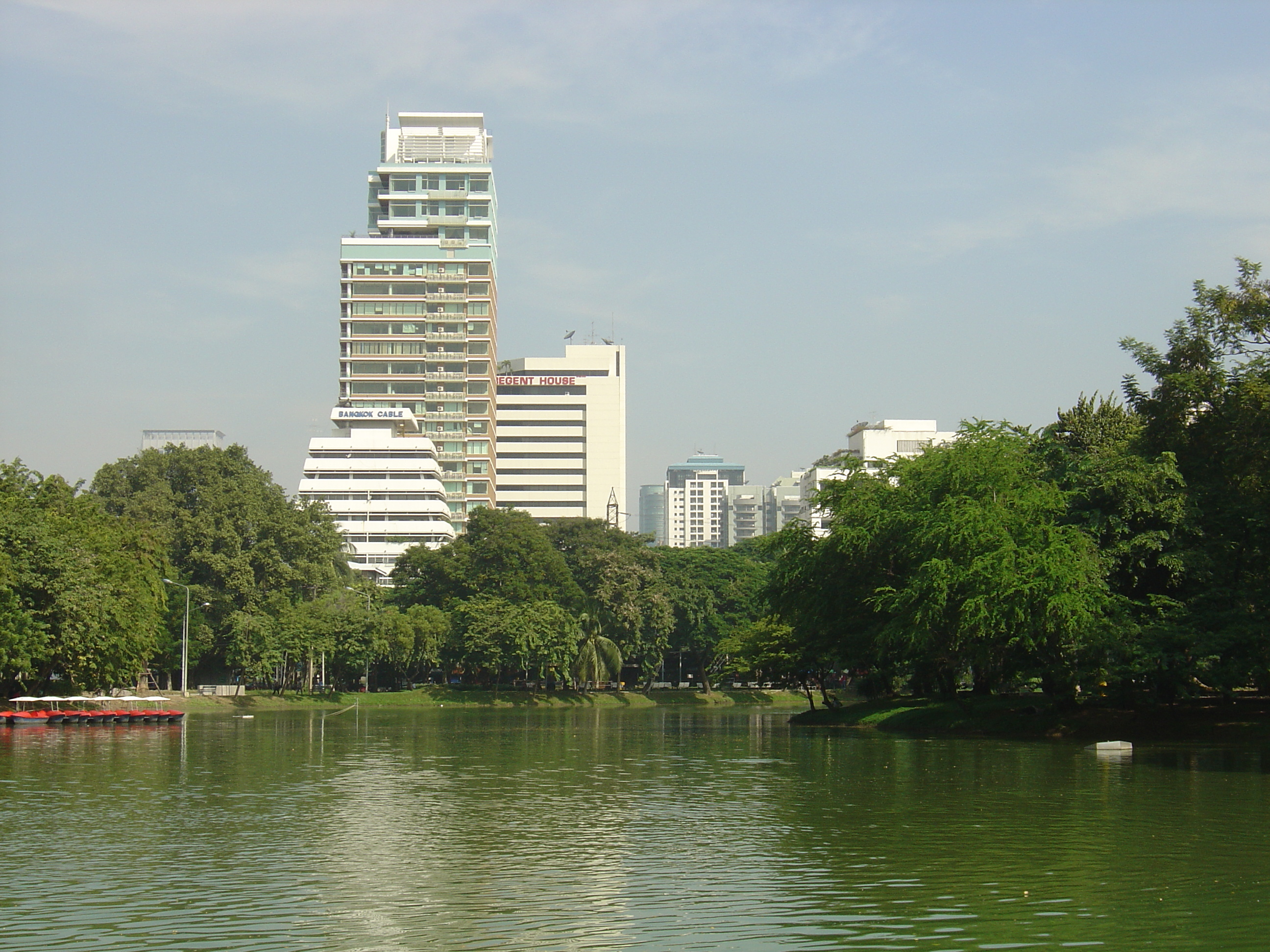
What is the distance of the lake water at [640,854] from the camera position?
42.4 ft

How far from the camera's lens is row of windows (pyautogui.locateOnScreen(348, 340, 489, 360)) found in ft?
509

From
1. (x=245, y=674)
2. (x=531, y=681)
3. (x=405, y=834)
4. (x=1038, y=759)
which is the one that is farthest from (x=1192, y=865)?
(x=531, y=681)

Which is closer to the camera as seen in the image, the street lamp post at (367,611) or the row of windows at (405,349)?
the street lamp post at (367,611)

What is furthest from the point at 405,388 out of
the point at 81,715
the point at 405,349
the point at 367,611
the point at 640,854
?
the point at 640,854

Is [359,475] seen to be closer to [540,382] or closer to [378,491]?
[378,491]

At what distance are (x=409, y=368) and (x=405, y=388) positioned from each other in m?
2.47

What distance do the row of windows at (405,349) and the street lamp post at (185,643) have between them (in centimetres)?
7858

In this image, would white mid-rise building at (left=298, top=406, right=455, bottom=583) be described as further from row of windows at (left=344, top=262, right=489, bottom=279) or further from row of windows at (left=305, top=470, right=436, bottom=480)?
row of windows at (left=344, top=262, right=489, bottom=279)

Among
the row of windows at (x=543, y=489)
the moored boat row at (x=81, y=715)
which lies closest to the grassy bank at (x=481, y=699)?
the moored boat row at (x=81, y=715)

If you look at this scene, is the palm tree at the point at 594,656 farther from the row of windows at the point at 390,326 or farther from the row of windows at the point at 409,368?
the row of windows at the point at 390,326

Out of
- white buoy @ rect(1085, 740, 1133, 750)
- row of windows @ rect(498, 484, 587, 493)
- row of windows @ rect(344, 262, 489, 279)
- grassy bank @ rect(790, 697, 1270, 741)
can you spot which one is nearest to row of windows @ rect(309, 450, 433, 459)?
row of windows @ rect(344, 262, 489, 279)

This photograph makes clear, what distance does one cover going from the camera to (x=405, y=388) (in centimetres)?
15588

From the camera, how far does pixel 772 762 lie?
3375 cm

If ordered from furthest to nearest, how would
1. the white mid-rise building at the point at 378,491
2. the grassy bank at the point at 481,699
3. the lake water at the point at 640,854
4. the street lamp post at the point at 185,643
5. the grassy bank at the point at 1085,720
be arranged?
the white mid-rise building at the point at 378,491, the grassy bank at the point at 481,699, the street lamp post at the point at 185,643, the grassy bank at the point at 1085,720, the lake water at the point at 640,854
